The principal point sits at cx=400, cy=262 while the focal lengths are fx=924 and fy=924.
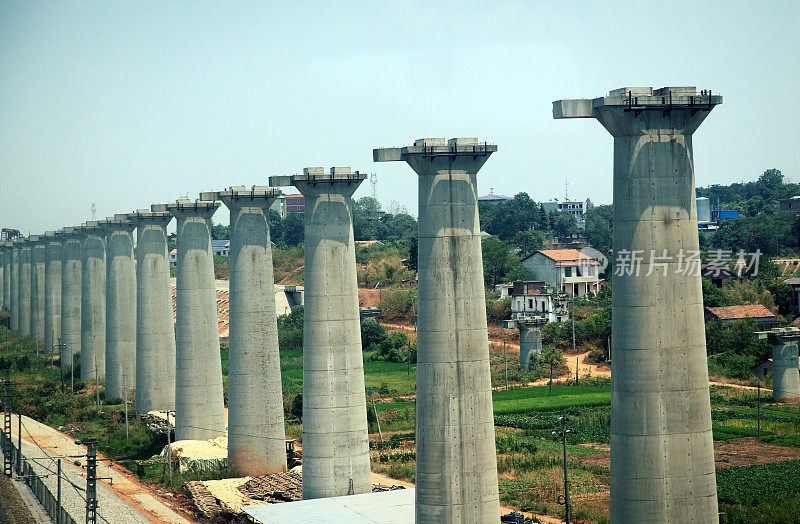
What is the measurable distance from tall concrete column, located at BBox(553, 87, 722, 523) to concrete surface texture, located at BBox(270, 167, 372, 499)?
17.1 meters

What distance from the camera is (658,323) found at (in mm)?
23938

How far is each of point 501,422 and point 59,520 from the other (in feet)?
103

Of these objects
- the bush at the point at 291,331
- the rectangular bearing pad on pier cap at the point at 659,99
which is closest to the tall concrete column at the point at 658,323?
the rectangular bearing pad on pier cap at the point at 659,99

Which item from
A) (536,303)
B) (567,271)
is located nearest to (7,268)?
(567,271)

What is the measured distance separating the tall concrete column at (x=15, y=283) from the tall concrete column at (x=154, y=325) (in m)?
67.7

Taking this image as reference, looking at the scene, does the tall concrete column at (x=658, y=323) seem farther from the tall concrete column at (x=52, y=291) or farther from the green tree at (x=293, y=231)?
the green tree at (x=293, y=231)

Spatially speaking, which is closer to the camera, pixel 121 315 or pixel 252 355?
pixel 252 355

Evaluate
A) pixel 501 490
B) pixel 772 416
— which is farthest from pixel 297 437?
pixel 772 416

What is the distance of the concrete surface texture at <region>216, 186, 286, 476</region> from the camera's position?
155 feet

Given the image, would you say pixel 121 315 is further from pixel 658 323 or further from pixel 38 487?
pixel 658 323

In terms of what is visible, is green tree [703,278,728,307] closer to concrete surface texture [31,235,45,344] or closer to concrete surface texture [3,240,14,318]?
concrete surface texture [31,235,45,344]

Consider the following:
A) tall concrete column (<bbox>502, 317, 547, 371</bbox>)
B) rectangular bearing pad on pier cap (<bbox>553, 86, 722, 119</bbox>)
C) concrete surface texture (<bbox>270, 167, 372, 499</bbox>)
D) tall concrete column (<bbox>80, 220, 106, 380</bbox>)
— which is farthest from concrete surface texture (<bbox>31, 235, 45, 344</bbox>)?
rectangular bearing pad on pier cap (<bbox>553, 86, 722, 119</bbox>)

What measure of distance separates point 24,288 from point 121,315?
5714cm

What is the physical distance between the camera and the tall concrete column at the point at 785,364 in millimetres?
66375
